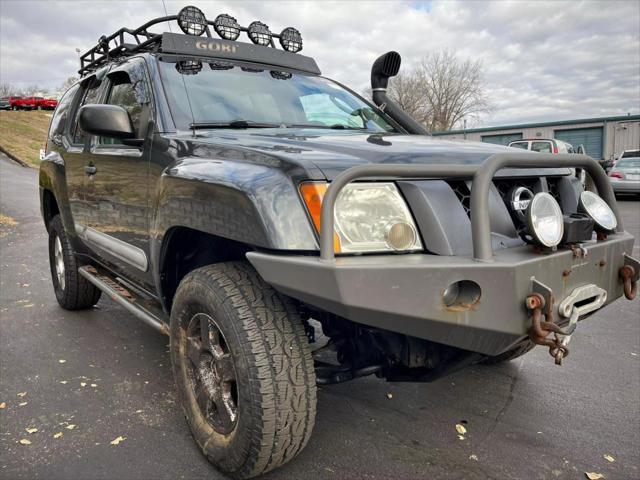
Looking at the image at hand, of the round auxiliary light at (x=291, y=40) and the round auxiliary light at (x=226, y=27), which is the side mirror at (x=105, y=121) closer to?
the round auxiliary light at (x=226, y=27)

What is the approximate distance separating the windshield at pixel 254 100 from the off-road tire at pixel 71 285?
2.10m

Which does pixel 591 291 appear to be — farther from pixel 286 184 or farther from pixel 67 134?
pixel 67 134

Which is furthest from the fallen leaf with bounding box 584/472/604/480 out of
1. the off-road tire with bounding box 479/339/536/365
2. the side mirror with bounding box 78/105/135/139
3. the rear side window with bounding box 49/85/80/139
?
the rear side window with bounding box 49/85/80/139

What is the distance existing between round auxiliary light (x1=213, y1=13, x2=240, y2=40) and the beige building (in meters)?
25.0

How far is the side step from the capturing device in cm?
275

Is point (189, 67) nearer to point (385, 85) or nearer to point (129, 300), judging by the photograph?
point (129, 300)

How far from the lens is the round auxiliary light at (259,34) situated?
3.58 metres

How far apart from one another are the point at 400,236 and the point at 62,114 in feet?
12.9

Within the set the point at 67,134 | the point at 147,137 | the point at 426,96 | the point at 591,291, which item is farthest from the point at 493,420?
the point at 426,96

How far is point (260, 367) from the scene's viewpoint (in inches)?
72.4

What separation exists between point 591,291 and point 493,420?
3.63 ft

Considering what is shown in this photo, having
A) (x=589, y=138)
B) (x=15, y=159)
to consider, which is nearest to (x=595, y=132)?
(x=589, y=138)

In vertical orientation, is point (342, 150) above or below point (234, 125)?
below

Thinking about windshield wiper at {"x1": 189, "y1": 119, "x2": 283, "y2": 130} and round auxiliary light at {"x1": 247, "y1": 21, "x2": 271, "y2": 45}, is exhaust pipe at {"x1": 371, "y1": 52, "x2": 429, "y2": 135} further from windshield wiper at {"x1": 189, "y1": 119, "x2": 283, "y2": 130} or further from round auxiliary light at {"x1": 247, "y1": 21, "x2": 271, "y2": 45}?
windshield wiper at {"x1": 189, "y1": 119, "x2": 283, "y2": 130}
